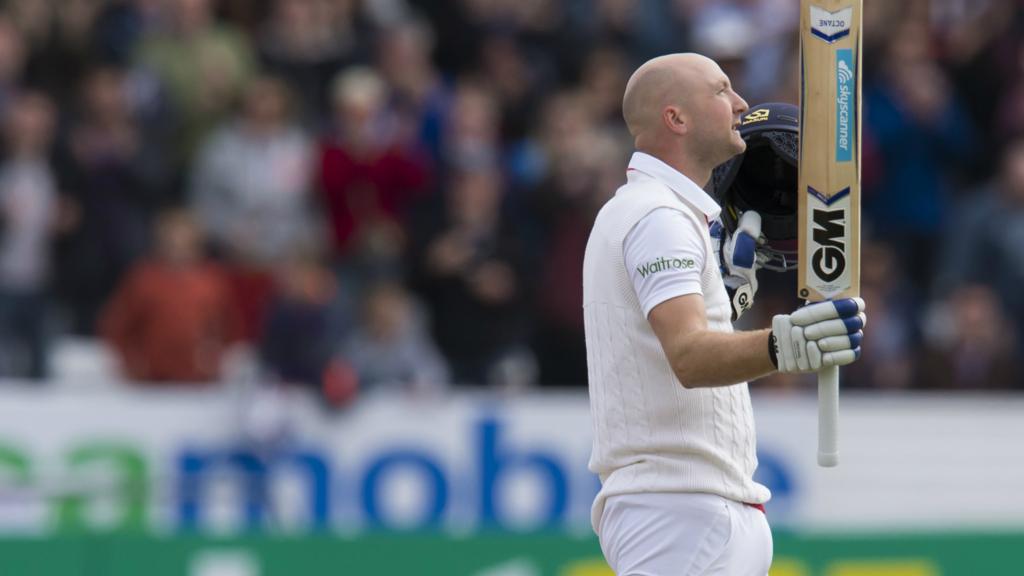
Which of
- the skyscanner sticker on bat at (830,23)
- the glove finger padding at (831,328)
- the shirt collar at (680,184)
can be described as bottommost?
the glove finger padding at (831,328)

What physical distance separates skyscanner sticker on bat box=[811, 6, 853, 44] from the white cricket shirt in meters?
0.55

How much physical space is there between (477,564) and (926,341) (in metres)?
5.02

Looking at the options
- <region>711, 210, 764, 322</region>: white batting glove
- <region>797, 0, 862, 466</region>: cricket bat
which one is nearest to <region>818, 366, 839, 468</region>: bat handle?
<region>797, 0, 862, 466</region>: cricket bat

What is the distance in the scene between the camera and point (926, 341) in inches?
498

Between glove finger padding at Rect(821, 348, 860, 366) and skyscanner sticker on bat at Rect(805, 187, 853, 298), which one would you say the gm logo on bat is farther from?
glove finger padding at Rect(821, 348, 860, 366)

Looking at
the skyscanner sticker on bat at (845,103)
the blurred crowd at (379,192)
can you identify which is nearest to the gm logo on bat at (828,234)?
the skyscanner sticker on bat at (845,103)

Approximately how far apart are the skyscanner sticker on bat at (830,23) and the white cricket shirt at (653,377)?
0.55 meters

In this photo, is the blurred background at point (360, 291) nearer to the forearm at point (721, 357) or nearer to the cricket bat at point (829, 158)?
the cricket bat at point (829, 158)

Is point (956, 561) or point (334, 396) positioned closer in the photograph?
point (956, 561)

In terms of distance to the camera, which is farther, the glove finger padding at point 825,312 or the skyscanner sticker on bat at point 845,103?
the skyscanner sticker on bat at point 845,103

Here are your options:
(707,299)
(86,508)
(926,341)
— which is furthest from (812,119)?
(926,341)

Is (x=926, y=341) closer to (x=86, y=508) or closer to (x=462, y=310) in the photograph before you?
(x=462, y=310)

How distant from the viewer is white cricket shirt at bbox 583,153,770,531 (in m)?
5.00

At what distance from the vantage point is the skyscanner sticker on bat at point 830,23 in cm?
509
